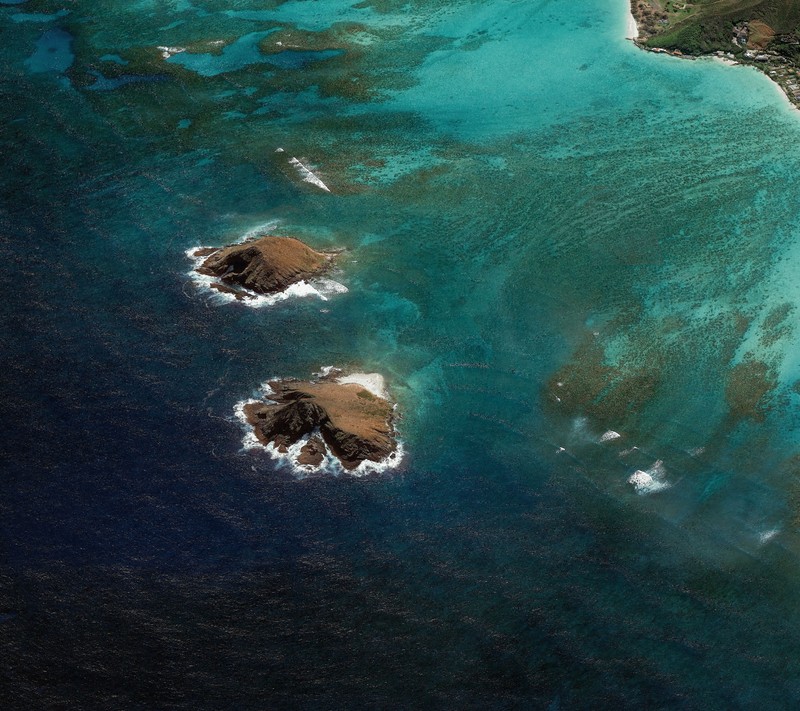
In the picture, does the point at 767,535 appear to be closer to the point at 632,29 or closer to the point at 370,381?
the point at 370,381

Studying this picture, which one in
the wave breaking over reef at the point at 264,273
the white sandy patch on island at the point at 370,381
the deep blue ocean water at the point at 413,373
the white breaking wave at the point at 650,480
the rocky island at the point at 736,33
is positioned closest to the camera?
the deep blue ocean water at the point at 413,373

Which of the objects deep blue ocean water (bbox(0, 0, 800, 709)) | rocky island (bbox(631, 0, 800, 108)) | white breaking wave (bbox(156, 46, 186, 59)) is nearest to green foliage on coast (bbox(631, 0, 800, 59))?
rocky island (bbox(631, 0, 800, 108))

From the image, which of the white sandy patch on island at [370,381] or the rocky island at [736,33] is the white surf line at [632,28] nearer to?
the rocky island at [736,33]

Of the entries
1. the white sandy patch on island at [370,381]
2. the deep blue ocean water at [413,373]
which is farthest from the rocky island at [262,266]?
the white sandy patch on island at [370,381]

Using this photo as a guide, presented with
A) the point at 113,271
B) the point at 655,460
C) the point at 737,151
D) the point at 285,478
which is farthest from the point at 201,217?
the point at 737,151

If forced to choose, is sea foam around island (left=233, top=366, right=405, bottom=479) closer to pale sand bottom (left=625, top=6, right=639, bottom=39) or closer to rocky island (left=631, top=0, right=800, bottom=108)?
rocky island (left=631, top=0, right=800, bottom=108)
